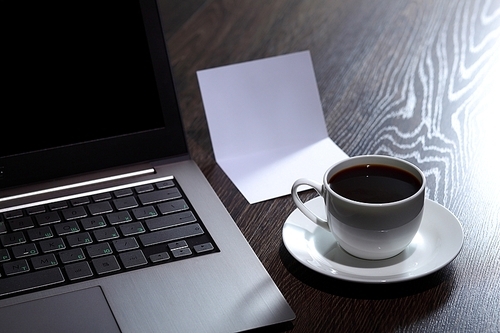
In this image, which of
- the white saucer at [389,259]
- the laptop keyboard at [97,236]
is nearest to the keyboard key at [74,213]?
the laptop keyboard at [97,236]

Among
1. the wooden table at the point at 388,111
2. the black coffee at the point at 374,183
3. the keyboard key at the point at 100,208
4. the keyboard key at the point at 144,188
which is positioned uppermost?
the black coffee at the point at 374,183

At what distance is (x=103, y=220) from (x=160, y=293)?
0.13m

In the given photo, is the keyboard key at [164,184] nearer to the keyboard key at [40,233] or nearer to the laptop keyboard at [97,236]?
the laptop keyboard at [97,236]

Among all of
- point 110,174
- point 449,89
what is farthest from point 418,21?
point 110,174

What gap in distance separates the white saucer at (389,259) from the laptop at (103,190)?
5 cm

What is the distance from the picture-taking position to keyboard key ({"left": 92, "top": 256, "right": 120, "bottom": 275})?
61cm

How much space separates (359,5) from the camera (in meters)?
1.26

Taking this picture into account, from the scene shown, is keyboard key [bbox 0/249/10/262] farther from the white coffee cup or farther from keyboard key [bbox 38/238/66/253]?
the white coffee cup

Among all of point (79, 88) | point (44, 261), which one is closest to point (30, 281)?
point (44, 261)

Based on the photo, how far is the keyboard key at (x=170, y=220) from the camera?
666 mm

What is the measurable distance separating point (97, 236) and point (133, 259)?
0.05 meters

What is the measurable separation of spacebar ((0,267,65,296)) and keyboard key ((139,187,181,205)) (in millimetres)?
134

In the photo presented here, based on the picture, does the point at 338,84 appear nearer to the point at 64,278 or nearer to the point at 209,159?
the point at 209,159

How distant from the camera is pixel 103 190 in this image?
74cm
